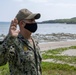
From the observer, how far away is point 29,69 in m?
4.42

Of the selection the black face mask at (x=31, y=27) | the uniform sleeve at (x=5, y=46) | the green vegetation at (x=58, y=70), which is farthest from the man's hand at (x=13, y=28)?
the green vegetation at (x=58, y=70)

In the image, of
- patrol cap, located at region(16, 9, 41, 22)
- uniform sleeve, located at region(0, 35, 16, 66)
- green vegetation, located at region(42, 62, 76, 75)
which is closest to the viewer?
uniform sleeve, located at region(0, 35, 16, 66)

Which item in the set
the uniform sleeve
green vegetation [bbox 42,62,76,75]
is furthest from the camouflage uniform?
green vegetation [bbox 42,62,76,75]

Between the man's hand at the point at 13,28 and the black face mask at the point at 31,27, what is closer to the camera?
the man's hand at the point at 13,28

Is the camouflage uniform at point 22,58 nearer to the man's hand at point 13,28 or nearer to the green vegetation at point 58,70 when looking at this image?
the man's hand at point 13,28

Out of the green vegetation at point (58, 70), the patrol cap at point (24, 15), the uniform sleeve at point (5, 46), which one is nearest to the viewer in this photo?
the uniform sleeve at point (5, 46)

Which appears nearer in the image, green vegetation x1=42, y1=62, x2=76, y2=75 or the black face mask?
the black face mask

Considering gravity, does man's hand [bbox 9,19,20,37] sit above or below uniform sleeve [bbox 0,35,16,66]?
above

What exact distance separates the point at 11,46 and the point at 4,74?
28.0 ft

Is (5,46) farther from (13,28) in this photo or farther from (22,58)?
(22,58)

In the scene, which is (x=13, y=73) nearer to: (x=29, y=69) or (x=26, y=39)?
(x=29, y=69)

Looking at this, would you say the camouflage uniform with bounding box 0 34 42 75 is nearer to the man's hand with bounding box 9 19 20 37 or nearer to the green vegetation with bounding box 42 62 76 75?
the man's hand with bounding box 9 19 20 37

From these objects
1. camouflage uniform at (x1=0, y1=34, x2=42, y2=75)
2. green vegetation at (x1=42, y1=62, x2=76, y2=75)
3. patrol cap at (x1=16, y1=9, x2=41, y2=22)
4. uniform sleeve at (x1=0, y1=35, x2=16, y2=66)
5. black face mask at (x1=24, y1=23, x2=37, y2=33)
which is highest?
patrol cap at (x1=16, y1=9, x2=41, y2=22)

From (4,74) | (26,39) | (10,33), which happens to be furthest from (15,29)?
(4,74)
